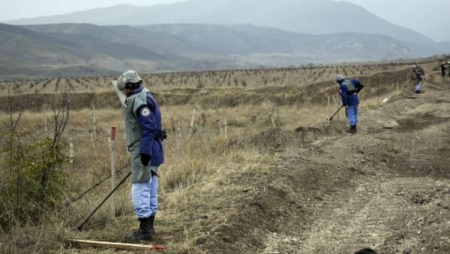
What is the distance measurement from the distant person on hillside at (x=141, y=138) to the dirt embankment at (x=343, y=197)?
2.59 feet

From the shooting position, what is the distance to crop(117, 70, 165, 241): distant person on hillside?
18.7 ft

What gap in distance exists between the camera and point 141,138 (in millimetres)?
5750

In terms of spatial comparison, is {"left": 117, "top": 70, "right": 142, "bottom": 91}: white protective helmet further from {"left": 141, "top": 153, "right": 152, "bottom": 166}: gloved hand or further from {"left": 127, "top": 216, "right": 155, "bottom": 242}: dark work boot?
{"left": 127, "top": 216, "right": 155, "bottom": 242}: dark work boot

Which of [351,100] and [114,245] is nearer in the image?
[114,245]

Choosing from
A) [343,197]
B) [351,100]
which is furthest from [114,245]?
[351,100]

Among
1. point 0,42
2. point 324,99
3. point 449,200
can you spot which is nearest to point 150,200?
point 449,200

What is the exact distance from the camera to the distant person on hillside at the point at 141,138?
225 inches

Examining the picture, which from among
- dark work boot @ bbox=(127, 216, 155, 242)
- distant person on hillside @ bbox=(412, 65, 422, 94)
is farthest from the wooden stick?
distant person on hillside @ bbox=(412, 65, 422, 94)

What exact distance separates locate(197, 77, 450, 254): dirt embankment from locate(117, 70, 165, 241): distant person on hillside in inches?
31.1

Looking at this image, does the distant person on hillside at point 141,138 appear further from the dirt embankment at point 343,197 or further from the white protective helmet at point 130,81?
the dirt embankment at point 343,197

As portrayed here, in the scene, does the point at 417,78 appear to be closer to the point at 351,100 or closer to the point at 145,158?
the point at 351,100

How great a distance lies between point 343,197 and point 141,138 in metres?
3.90

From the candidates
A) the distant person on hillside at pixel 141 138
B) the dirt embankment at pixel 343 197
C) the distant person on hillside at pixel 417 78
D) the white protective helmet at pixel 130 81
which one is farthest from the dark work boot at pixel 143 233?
the distant person on hillside at pixel 417 78

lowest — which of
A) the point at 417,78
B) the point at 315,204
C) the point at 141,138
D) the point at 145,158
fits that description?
the point at 315,204
